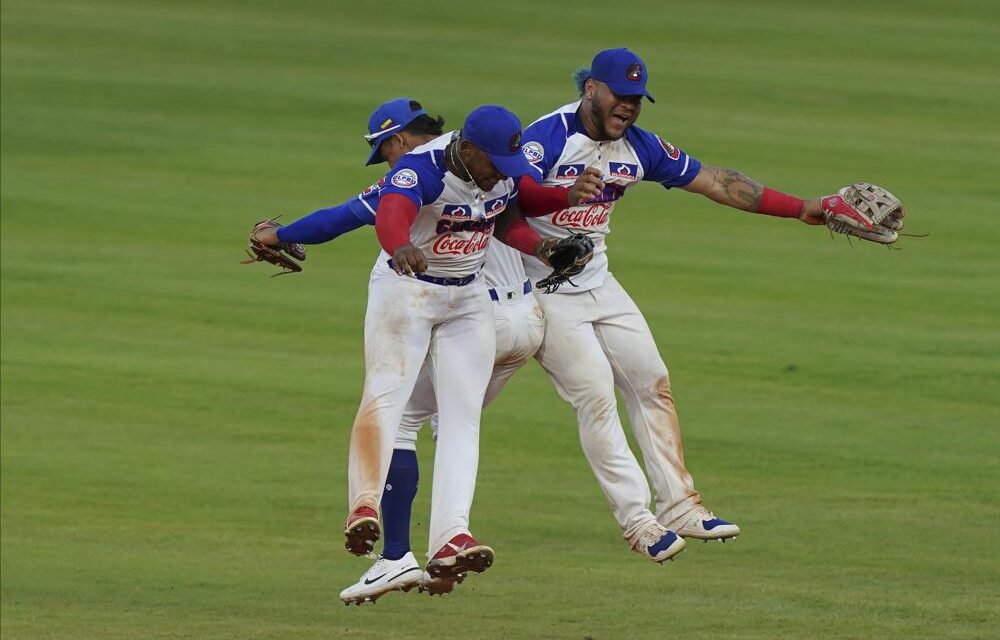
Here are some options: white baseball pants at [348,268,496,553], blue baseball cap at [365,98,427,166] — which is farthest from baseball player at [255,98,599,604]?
white baseball pants at [348,268,496,553]

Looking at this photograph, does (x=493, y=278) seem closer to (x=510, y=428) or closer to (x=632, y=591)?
(x=632, y=591)

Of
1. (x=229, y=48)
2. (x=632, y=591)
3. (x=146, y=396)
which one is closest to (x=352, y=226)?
(x=632, y=591)

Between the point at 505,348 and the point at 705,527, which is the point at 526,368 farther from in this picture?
the point at 505,348

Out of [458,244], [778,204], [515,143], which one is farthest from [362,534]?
[778,204]

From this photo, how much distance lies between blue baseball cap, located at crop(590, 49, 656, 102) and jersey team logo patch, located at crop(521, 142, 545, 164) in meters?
0.54

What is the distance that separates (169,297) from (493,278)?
1617 cm

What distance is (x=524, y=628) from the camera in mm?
17953

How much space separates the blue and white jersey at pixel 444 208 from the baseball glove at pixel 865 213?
76.1 inches

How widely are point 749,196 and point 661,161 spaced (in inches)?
22.8

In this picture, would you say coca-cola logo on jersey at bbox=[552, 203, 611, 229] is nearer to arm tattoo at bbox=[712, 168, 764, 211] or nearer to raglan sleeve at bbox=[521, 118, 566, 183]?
raglan sleeve at bbox=[521, 118, 566, 183]

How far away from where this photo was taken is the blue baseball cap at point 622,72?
11.6 meters

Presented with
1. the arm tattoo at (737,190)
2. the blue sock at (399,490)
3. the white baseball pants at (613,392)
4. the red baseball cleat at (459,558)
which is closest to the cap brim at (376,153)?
the white baseball pants at (613,392)

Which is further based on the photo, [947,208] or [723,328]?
[947,208]

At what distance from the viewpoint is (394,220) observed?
427 inches
